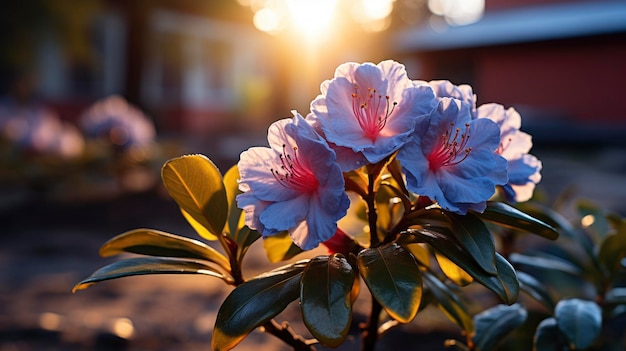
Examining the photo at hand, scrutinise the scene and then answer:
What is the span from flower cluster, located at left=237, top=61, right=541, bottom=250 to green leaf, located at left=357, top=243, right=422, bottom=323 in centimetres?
8

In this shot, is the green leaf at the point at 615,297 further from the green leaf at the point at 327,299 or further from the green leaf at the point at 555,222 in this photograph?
the green leaf at the point at 327,299

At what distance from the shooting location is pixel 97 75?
13.2 m

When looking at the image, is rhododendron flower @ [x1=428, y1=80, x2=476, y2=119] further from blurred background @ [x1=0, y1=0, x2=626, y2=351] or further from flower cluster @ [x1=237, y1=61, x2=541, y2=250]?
blurred background @ [x1=0, y1=0, x2=626, y2=351]

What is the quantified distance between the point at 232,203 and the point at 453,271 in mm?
376

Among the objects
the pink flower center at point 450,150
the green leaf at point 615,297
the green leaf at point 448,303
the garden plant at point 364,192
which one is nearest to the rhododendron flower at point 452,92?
the garden plant at point 364,192

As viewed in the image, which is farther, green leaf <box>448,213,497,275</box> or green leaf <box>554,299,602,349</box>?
green leaf <box>554,299,602,349</box>

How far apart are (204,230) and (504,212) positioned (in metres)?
0.47

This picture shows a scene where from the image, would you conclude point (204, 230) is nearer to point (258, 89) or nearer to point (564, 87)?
point (564, 87)

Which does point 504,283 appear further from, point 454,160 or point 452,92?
point 452,92

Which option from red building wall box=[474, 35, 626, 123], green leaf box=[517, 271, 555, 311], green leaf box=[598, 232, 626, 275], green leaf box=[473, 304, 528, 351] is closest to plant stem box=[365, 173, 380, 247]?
green leaf box=[473, 304, 528, 351]

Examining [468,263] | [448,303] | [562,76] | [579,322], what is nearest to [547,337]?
[579,322]

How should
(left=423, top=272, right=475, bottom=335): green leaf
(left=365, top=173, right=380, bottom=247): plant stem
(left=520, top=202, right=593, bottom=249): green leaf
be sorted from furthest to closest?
(left=520, top=202, right=593, bottom=249): green leaf, (left=423, top=272, right=475, bottom=335): green leaf, (left=365, top=173, right=380, bottom=247): plant stem

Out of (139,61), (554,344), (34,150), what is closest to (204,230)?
(554,344)

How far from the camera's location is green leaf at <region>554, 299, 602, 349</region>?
40.8 inches
